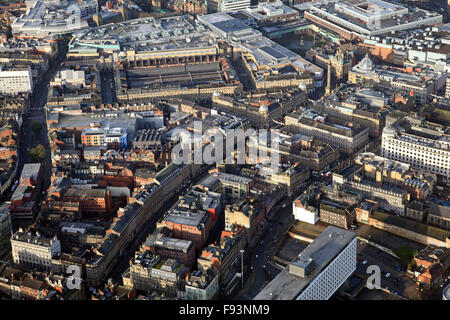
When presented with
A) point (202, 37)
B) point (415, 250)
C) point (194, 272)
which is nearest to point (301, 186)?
point (415, 250)

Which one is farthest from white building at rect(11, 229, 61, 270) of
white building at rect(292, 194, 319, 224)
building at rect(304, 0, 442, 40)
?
building at rect(304, 0, 442, 40)

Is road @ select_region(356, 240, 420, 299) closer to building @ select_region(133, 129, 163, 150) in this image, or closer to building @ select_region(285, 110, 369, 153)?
building @ select_region(285, 110, 369, 153)

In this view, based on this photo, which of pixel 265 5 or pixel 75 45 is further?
pixel 265 5

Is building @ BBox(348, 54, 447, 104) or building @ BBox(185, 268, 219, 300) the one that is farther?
building @ BBox(348, 54, 447, 104)

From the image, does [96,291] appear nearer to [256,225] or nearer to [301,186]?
[256,225]

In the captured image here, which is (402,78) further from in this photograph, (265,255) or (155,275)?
(155,275)

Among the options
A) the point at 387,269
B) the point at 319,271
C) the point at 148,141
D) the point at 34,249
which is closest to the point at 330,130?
the point at 148,141
